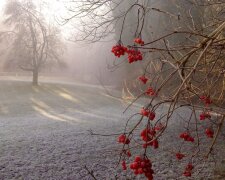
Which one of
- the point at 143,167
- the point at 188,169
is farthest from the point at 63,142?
the point at 143,167

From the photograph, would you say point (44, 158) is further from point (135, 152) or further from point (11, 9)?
point (11, 9)

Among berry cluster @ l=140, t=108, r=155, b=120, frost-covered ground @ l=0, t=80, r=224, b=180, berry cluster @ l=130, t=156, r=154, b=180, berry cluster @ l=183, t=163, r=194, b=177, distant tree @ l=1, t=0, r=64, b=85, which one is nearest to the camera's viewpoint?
berry cluster @ l=130, t=156, r=154, b=180

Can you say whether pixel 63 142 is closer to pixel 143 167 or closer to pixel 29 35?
pixel 143 167

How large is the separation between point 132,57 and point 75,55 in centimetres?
3893

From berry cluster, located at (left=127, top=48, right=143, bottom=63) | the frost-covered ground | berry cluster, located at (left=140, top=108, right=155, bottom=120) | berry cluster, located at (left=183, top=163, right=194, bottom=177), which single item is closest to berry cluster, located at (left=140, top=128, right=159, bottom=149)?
berry cluster, located at (left=140, top=108, right=155, bottom=120)

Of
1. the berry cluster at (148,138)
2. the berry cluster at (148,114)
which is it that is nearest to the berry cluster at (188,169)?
the berry cluster at (148,114)

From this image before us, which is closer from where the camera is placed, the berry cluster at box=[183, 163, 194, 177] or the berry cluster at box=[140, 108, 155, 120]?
the berry cluster at box=[140, 108, 155, 120]

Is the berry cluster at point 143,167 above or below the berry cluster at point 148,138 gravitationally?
below

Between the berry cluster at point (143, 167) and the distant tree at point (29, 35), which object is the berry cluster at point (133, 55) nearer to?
the berry cluster at point (143, 167)

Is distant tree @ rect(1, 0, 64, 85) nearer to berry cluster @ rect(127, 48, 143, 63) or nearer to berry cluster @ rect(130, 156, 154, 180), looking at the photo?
berry cluster @ rect(127, 48, 143, 63)

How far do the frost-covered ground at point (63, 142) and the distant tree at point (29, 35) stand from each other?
20.1 feet

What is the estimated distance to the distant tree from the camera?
23966 mm

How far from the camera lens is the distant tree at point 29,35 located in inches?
944

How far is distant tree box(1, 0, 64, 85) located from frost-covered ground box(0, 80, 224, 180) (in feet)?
20.1
